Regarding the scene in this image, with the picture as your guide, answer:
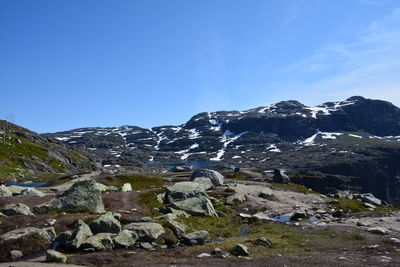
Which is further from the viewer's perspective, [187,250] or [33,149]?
[33,149]

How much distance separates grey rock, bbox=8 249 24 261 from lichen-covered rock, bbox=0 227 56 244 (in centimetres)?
263

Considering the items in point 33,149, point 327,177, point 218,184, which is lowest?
point 327,177

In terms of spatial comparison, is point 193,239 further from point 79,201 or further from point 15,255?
point 79,201

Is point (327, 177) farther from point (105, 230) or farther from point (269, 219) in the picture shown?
point (105, 230)

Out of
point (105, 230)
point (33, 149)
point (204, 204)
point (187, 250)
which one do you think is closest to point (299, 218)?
point (204, 204)

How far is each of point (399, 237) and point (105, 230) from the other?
33732mm

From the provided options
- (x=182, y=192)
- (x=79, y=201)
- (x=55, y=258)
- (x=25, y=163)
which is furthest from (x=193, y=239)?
(x=25, y=163)

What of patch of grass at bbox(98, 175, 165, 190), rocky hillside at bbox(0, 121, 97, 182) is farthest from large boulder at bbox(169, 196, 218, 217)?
rocky hillside at bbox(0, 121, 97, 182)

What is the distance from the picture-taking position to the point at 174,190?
5831 centimetres

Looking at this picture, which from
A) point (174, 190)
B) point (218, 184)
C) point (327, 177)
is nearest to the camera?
point (174, 190)

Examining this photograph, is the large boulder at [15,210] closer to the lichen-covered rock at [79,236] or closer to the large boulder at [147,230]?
the lichen-covered rock at [79,236]

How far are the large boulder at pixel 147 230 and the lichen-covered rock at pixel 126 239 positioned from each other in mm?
715

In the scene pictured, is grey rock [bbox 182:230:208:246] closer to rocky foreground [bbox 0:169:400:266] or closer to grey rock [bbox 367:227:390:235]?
rocky foreground [bbox 0:169:400:266]

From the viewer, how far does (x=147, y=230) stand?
35.6 metres
